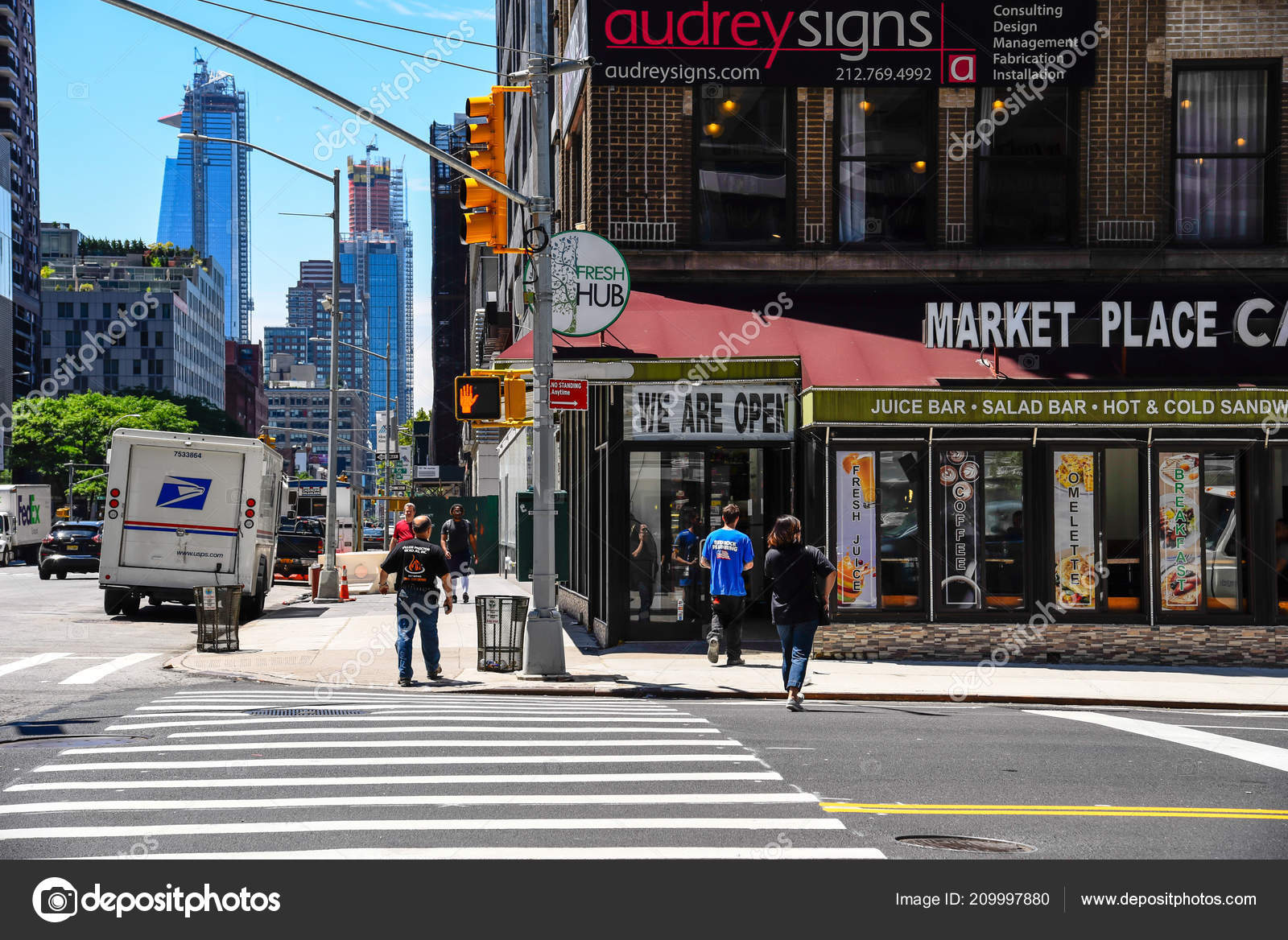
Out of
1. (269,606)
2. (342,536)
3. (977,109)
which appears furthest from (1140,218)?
(342,536)

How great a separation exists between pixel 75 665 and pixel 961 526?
1194cm

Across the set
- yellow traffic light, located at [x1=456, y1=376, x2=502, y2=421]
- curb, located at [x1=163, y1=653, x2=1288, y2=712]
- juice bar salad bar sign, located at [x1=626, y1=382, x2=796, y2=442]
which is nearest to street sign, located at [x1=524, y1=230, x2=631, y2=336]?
juice bar salad bar sign, located at [x1=626, y1=382, x2=796, y2=442]

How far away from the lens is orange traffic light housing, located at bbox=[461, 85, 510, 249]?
44.8 feet

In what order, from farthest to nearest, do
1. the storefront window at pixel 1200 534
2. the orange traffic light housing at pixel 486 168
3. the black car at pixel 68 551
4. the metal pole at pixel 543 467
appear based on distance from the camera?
the black car at pixel 68 551, the storefront window at pixel 1200 534, the metal pole at pixel 543 467, the orange traffic light housing at pixel 486 168

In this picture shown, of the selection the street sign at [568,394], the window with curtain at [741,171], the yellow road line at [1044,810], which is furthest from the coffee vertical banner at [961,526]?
the yellow road line at [1044,810]

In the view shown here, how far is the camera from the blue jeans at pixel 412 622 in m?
14.6

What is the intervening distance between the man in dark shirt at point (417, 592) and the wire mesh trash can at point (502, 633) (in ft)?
3.01

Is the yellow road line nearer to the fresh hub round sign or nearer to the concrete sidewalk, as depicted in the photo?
the concrete sidewalk

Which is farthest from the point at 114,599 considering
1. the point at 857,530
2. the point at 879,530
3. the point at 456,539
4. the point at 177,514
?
the point at 879,530

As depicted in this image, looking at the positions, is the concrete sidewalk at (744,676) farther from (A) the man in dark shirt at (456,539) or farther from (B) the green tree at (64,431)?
(B) the green tree at (64,431)

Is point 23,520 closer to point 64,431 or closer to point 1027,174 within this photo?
point 64,431

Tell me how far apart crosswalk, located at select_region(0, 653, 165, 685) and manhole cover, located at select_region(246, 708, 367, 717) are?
3.29 meters

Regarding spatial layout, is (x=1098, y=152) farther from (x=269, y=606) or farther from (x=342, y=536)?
(x=342, y=536)

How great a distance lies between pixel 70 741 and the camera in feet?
32.2
